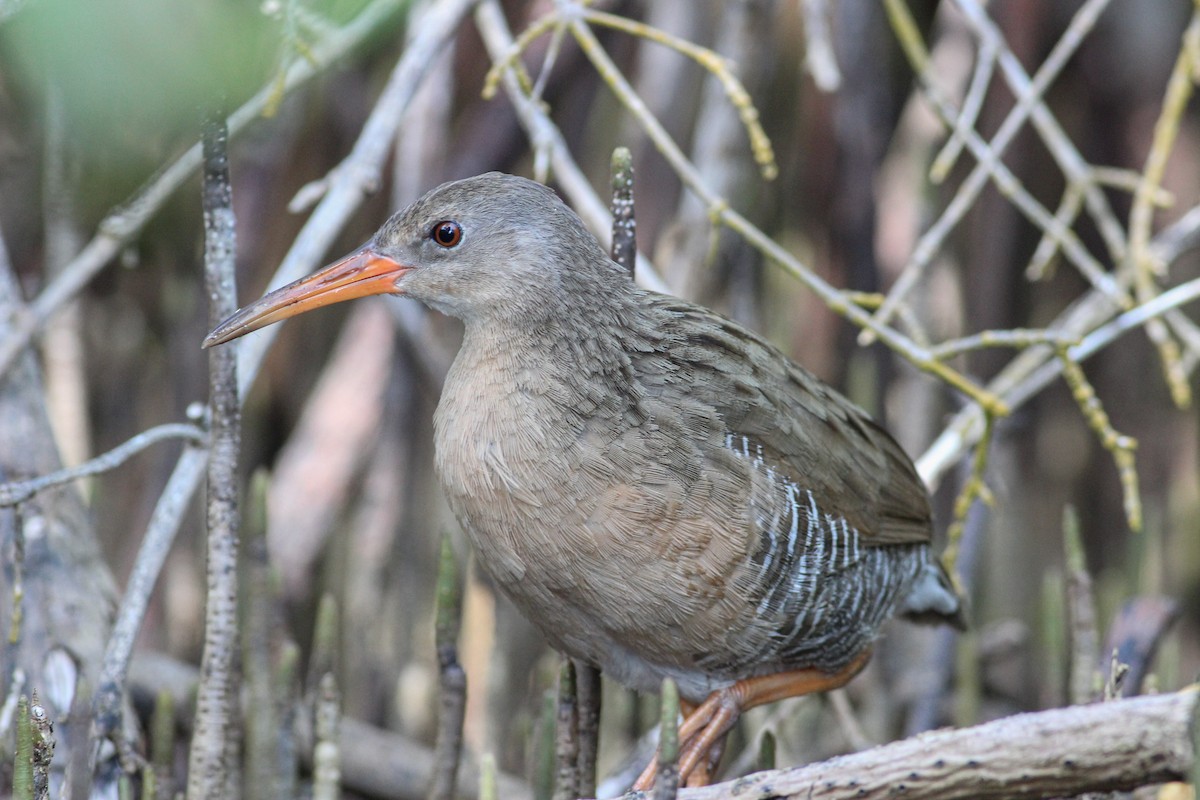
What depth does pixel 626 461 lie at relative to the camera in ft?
6.90

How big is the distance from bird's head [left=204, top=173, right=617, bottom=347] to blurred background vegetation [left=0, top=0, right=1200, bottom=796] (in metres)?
1.17

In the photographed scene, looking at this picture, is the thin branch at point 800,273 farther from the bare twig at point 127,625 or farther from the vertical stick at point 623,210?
the bare twig at point 127,625

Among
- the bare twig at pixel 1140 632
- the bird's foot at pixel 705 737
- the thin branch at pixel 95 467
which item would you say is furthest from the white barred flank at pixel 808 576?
the thin branch at pixel 95 467

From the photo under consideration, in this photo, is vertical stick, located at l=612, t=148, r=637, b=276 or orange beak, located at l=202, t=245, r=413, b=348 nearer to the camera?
orange beak, located at l=202, t=245, r=413, b=348

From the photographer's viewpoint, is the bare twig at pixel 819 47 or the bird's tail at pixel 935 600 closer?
the bird's tail at pixel 935 600

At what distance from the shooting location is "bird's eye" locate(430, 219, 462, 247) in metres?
2.25

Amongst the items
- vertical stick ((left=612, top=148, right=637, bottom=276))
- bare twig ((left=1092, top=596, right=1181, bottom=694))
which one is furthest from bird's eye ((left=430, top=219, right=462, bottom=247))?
bare twig ((left=1092, top=596, right=1181, bottom=694))

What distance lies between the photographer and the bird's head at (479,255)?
7.30 feet

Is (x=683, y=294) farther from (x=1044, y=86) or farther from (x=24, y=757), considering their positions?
(x=24, y=757)

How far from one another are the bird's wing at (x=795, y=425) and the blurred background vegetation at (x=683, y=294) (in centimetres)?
95

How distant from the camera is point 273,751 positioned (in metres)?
2.62

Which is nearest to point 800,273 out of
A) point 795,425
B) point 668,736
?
point 795,425

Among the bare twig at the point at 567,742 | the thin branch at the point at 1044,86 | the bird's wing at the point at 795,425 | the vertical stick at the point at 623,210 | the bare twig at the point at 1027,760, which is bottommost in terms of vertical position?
the bare twig at the point at 1027,760

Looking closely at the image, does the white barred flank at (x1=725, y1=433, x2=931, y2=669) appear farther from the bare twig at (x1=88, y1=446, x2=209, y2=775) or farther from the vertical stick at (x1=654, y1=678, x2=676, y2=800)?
the bare twig at (x1=88, y1=446, x2=209, y2=775)
